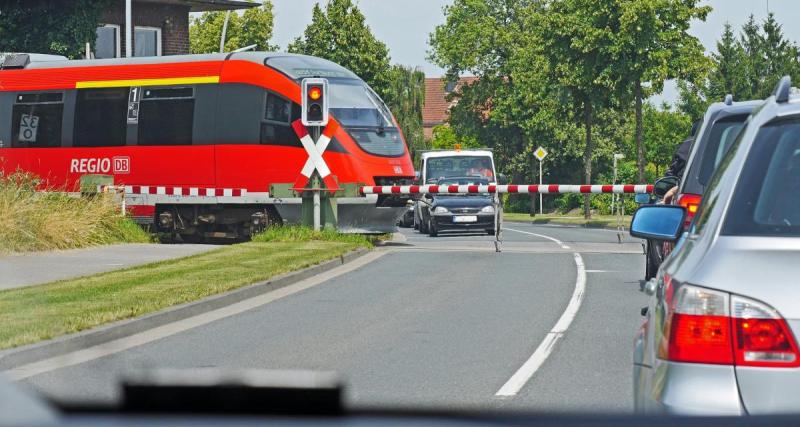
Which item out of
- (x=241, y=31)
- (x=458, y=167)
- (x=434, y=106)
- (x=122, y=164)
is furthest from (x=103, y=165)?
(x=434, y=106)

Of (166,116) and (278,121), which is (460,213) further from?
(166,116)

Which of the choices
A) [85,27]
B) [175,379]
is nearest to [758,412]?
[175,379]

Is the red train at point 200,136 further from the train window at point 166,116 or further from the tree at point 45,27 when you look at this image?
the tree at point 45,27

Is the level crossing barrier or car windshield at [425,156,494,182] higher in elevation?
car windshield at [425,156,494,182]

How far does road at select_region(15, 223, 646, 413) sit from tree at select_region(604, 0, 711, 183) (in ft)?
96.9

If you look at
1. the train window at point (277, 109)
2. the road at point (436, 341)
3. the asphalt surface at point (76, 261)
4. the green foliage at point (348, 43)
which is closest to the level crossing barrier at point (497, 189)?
the train window at point (277, 109)

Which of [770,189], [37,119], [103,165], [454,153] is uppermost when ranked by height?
[37,119]

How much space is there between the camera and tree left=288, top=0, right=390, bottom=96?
6225 cm

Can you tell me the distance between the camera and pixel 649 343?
14.6 ft

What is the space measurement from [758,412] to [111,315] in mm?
9235

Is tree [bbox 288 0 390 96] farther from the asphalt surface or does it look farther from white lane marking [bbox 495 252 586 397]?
white lane marking [bbox 495 252 586 397]

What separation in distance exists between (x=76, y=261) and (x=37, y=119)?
1035 centimetres

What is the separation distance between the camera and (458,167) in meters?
34.8

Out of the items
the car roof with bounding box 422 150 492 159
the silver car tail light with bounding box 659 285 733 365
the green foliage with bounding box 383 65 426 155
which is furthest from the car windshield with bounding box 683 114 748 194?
the green foliage with bounding box 383 65 426 155
